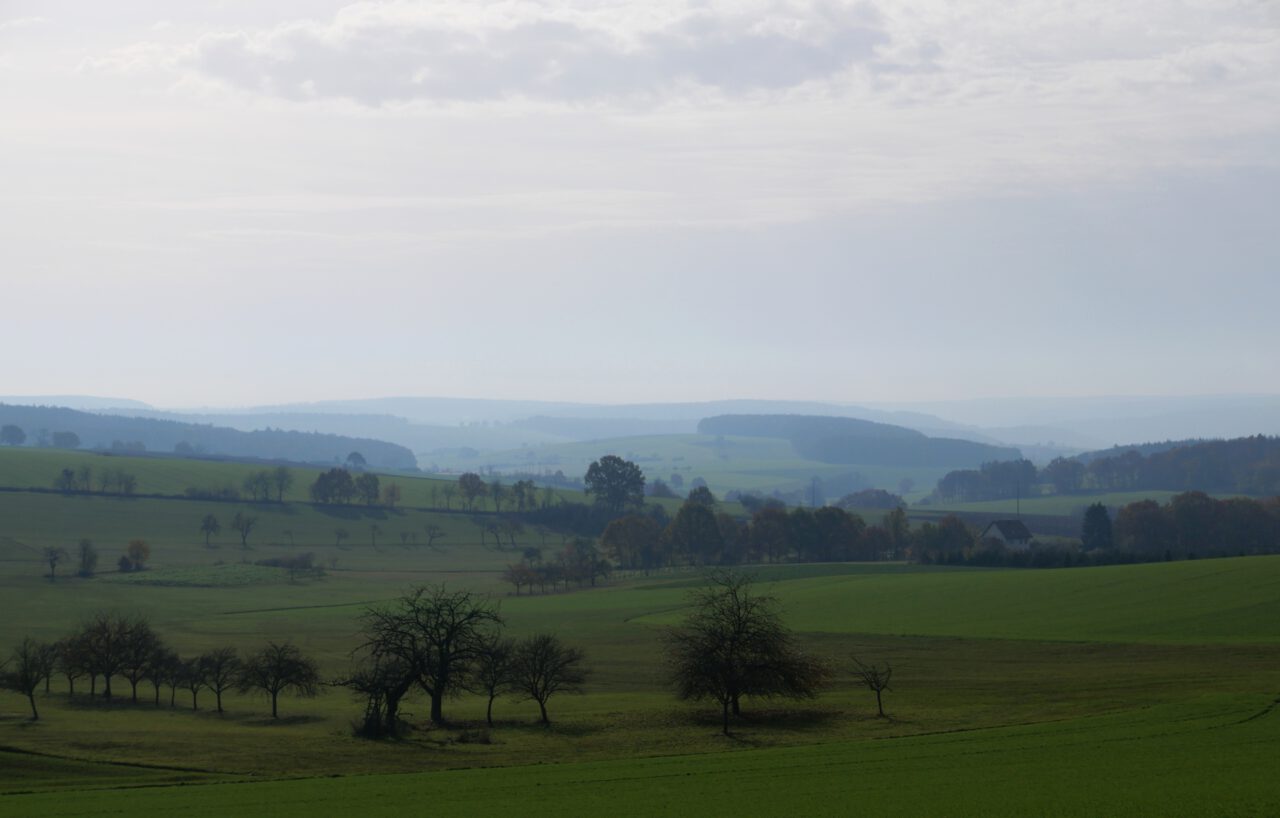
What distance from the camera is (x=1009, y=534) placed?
154 meters

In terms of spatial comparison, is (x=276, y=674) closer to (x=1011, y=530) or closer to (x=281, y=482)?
(x=1011, y=530)

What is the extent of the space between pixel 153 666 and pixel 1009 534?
117 meters

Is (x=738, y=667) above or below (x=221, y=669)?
above

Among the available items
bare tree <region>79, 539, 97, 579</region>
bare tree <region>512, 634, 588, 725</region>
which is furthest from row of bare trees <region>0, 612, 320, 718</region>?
bare tree <region>79, 539, 97, 579</region>

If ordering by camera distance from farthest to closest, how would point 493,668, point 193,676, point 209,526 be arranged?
point 209,526 < point 193,676 < point 493,668

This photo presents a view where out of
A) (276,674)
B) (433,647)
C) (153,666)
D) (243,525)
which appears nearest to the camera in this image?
(433,647)

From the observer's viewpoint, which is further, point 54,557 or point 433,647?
point 54,557

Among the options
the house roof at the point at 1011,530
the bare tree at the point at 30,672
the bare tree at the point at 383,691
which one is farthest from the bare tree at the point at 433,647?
the house roof at the point at 1011,530

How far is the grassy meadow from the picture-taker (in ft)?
103

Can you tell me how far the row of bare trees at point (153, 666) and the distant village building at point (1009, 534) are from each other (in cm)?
11001

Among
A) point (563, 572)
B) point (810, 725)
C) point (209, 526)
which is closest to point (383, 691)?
point (810, 725)

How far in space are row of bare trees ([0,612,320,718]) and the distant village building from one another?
110m

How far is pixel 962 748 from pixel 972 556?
292 ft

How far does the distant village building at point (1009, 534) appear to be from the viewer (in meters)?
153
